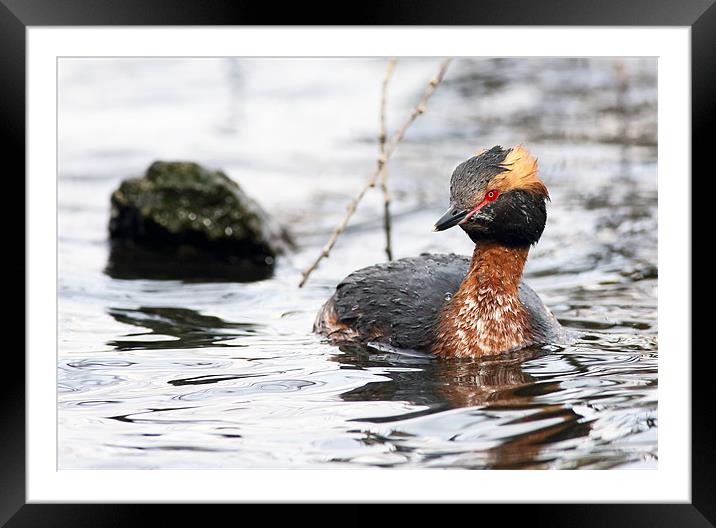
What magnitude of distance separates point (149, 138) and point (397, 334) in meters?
6.76

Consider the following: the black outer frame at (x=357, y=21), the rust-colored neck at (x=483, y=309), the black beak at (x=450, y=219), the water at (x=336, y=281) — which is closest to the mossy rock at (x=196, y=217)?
the water at (x=336, y=281)

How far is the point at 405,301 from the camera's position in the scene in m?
8.38

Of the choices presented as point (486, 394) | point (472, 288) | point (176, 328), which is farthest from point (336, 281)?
point (486, 394)

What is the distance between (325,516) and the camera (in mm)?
5793

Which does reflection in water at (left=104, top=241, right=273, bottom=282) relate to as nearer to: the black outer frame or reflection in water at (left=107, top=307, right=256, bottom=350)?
reflection in water at (left=107, top=307, right=256, bottom=350)

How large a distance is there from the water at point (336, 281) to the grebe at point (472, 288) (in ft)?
0.57

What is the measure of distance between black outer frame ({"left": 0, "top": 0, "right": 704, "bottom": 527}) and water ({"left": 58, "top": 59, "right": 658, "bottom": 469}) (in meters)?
0.42

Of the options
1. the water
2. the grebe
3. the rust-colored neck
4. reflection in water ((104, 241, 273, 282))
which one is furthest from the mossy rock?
the rust-colored neck

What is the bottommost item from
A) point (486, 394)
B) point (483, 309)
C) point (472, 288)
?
point (486, 394)

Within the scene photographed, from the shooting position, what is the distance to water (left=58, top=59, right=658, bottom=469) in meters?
6.68

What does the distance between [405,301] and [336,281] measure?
223 centimetres

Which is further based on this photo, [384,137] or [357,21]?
[384,137]

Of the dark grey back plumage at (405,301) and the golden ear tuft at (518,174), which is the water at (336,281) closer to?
the dark grey back plumage at (405,301)

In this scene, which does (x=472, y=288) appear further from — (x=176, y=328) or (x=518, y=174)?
(x=176, y=328)
